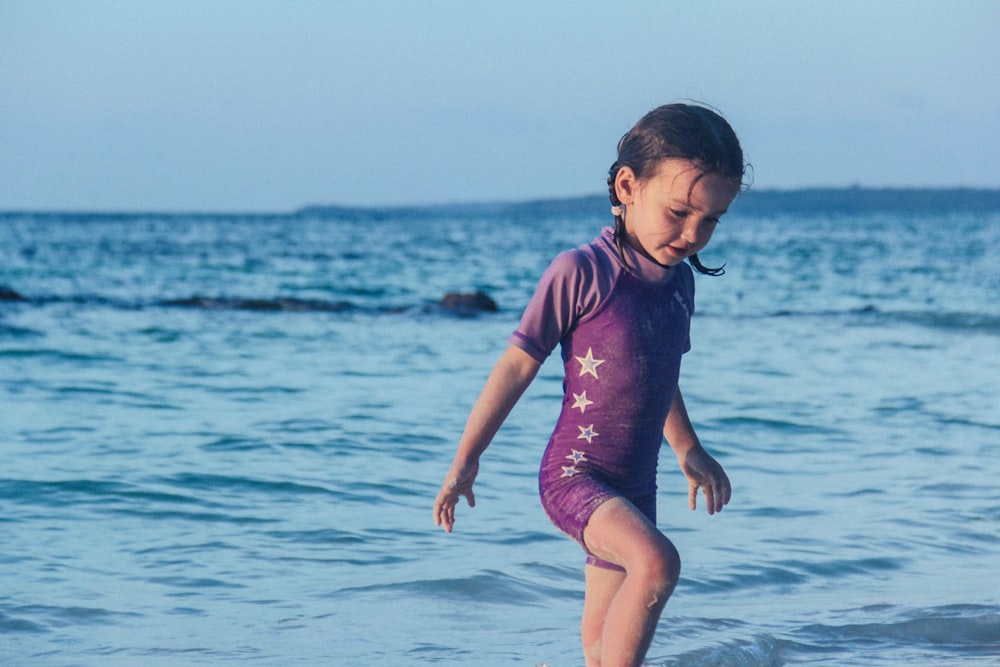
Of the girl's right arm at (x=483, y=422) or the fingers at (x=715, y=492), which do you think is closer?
the girl's right arm at (x=483, y=422)

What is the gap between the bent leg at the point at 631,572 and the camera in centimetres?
261

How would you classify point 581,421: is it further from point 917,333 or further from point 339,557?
point 917,333

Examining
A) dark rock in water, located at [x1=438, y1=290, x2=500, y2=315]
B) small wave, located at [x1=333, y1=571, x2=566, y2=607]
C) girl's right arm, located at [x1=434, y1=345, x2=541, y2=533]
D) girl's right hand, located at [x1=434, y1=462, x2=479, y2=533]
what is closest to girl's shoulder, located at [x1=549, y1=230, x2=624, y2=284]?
girl's right arm, located at [x1=434, y1=345, x2=541, y2=533]

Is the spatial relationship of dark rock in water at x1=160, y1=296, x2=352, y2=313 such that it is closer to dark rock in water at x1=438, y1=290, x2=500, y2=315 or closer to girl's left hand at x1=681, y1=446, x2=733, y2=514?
dark rock in water at x1=438, y1=290, x2=500, y2=315

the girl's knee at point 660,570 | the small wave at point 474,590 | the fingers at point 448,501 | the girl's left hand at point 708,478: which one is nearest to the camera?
the girl's knee at point 660,570

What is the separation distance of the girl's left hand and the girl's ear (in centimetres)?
69

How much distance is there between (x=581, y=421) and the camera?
9.59 feet

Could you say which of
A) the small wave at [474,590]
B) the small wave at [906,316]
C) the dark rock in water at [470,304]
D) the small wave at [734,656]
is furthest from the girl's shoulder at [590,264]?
the dark rock in water at [470,304]

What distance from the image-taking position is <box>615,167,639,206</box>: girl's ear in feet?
9.53

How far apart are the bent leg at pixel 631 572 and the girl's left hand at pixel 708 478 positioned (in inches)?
16.4

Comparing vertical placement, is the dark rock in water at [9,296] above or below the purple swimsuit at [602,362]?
below

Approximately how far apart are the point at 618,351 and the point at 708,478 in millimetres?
481

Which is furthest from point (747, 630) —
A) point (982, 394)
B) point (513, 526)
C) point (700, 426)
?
point (982, 394)

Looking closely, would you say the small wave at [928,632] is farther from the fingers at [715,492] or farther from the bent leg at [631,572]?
the bent leg at [631,572]
